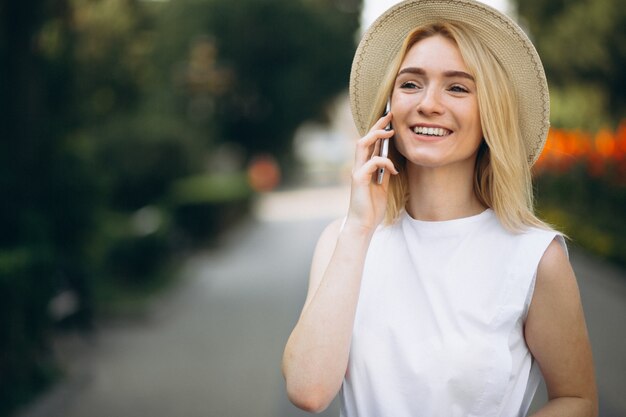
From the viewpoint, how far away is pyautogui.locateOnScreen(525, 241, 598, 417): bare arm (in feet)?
6.34

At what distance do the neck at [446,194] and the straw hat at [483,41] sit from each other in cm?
21

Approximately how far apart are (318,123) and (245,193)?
14.1 metres

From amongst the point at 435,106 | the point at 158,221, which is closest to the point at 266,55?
the point at 158,221

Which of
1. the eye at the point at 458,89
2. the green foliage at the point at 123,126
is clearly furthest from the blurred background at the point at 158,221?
the eye at the point at 458,89

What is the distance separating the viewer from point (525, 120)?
2.17 m

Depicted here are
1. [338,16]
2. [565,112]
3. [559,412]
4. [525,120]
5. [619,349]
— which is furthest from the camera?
[338,16]

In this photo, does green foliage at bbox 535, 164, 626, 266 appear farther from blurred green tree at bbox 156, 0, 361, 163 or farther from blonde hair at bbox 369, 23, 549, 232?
blurred green tree at bbox 156, 0, 361, 163

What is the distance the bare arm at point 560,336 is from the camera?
193 cm

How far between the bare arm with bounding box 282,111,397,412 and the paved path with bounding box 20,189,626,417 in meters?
4.01

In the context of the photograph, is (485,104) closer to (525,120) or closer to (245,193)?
(525,120)

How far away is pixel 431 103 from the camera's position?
2.01 metres

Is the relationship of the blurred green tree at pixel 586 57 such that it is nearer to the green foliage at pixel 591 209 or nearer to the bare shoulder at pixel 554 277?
the green foliage at pixel 591 209

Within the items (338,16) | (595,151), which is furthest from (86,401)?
(338,16)

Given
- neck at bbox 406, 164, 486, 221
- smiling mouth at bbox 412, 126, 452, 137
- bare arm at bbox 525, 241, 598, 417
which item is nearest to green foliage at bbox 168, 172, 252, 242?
neck at bbox 406, 164, 486, 221
